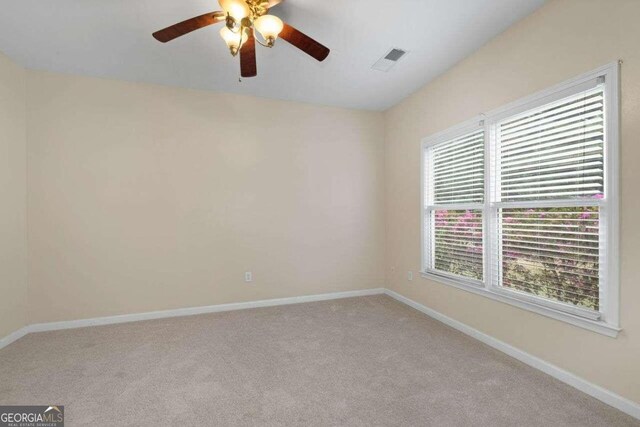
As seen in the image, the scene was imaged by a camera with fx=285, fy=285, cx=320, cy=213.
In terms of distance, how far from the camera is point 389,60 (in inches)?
112

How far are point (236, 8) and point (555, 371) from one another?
3.26 meters

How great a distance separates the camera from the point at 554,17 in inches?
81.3

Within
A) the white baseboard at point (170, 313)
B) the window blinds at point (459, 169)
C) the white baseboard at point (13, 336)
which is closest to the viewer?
the white baseboard at point (13, 336)

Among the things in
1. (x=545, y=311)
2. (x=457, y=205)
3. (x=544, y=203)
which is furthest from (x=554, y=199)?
(x=457, y=205)

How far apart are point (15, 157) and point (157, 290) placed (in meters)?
1.88

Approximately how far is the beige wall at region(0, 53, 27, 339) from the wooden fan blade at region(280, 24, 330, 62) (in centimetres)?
282

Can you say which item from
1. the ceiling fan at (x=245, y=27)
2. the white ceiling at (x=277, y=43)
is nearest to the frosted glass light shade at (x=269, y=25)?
the ceiling fan at (x=245, y=27)

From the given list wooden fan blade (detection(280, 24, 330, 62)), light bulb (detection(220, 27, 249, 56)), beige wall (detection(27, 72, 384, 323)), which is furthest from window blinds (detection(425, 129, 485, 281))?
light bulb (detection(220, 27, 249, 56))

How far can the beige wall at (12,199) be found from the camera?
8.68ft

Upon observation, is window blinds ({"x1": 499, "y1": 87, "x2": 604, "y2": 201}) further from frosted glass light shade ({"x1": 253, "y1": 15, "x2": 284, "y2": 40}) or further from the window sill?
frosted glass light shade ({"x1": 253, "y1": 15, "x2": 284, "y2": 40})

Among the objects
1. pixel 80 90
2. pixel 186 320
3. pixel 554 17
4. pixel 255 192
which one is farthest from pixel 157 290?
pixel 554 17

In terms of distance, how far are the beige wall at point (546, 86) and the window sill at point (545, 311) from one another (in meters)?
0.04

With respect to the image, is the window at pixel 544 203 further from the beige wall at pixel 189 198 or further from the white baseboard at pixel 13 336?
the white baseboard at pixel 13 336

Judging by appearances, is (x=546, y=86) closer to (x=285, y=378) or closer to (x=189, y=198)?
(x=285, y=378)
